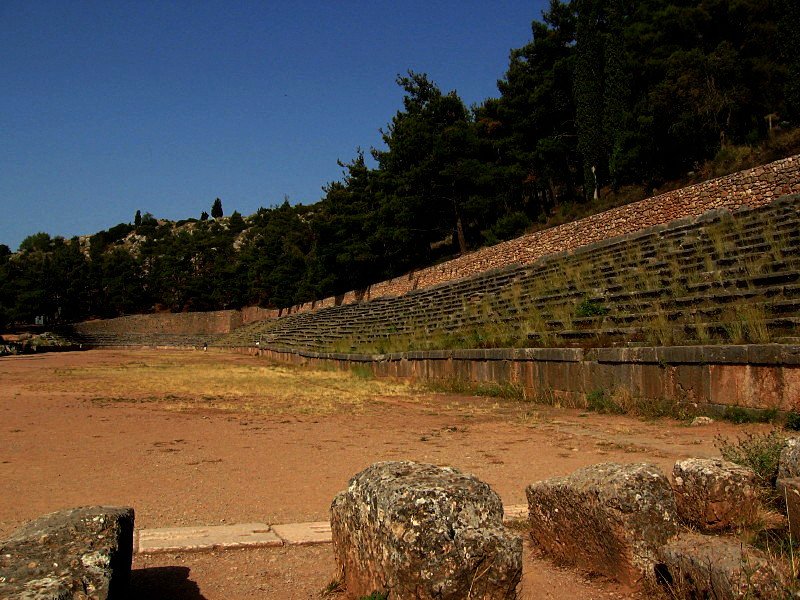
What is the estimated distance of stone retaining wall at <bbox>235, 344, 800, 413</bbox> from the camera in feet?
25.8

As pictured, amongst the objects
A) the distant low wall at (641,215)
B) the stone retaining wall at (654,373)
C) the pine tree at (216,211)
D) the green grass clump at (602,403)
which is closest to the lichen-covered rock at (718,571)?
the stone retaining wall at (654,373)

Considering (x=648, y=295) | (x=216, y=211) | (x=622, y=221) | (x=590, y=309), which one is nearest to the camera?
(x=648, y=295)

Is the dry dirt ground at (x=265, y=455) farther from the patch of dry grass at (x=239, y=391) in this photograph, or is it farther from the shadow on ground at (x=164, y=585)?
the patch of dry grass at (x=239, y=391)

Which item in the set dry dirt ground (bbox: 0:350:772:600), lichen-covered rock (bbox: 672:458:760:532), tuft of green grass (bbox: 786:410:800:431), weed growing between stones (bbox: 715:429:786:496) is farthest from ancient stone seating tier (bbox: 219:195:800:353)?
lichen-covered rock (bbox: 672:458:760:532)

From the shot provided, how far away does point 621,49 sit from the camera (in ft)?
101

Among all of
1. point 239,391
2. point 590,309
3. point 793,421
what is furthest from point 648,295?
point 239,391

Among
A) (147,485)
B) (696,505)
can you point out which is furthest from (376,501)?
(147,485)

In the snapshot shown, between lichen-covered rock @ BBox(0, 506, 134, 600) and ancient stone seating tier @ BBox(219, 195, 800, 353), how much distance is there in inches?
323

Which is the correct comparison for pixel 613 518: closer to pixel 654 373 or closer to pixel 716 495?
pixel 716 495

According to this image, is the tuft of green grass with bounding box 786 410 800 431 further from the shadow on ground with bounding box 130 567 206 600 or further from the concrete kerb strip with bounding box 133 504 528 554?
the shadow on ground with bounding box 130 567 206 600

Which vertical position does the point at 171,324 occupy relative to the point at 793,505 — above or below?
above

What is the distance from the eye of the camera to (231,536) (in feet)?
13.4

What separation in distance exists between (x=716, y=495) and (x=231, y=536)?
9.87 ft

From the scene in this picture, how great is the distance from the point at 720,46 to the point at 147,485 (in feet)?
94.8
